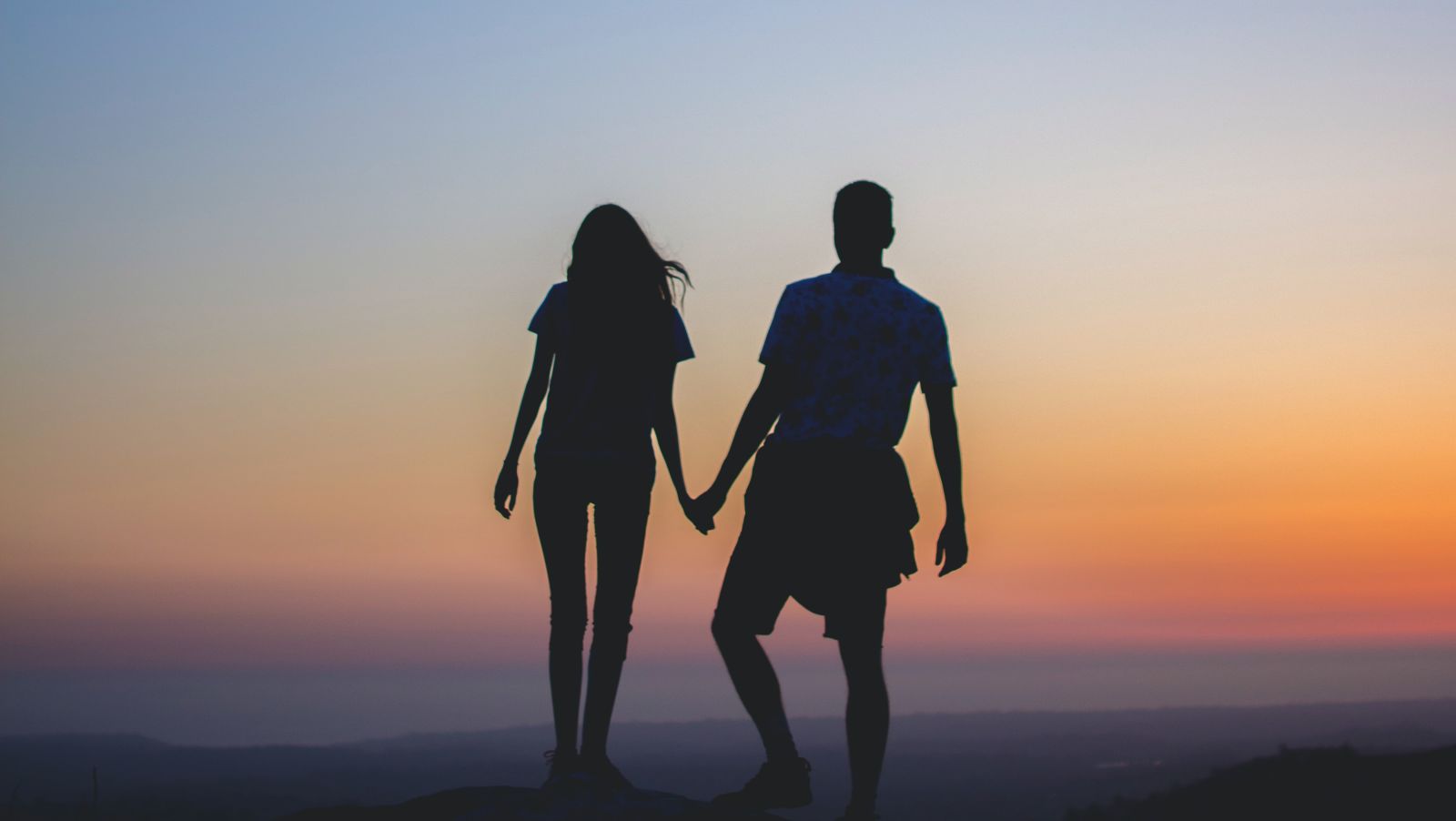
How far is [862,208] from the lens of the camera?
18.6ft

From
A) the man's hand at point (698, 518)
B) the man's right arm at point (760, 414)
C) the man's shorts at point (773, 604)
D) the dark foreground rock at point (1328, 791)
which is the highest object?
the man's right arm at point (760, 414)

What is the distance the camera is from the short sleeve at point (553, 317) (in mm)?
6242

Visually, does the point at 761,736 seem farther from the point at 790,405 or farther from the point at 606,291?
the point at 606,291

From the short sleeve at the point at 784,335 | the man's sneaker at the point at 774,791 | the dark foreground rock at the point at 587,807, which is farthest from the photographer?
the short sleeve at the point at 784,335

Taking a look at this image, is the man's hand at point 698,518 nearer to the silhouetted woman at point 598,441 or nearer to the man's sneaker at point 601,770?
the silhouetted woman at point 598,441

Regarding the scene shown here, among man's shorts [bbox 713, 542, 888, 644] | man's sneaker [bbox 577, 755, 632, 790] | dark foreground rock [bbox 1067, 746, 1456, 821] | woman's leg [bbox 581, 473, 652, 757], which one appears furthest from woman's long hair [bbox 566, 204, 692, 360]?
dark foreground rock [bbox 1067, 746, 1456, 821]

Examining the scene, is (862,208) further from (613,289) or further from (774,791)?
(774,791)

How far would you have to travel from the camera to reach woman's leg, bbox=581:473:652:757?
6.02 meters

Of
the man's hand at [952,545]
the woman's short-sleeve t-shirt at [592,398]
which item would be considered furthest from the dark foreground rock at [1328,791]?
the woman's short-sleeve t-shirt at [592,398]

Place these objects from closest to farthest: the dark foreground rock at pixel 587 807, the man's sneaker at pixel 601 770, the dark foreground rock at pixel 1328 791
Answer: the dark foreground rock at pixel 587 807, the man's sneaker at pixel 601 770, the dark foreground rock at pixel 1328 791

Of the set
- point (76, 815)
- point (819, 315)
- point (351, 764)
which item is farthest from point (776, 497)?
point (351, 764)

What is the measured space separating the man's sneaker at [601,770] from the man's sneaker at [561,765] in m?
0.03

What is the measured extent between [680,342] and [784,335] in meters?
0.84

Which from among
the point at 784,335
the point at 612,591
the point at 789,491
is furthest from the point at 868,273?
the point at 612,591
